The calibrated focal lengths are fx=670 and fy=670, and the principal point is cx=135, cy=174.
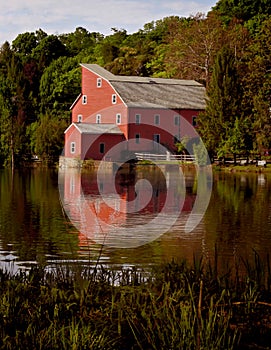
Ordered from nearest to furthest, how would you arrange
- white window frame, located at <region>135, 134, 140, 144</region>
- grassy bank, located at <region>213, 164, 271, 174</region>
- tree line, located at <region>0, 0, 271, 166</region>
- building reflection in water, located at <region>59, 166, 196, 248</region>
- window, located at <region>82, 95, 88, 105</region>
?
building reflection in water, located at <region>59, 166, 196, 248</region>, grassy bank, located at <region>213, 164, 271, 174</region>, tree line, located at <region>0, 0, 271, 166</region>, white window frame, located at <region>135, 134, 140, 144</region>, window, located at <region>82, 95, 88, 105</region>

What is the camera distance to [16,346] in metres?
Result: 5.78

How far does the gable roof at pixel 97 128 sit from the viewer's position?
5828 centimetres

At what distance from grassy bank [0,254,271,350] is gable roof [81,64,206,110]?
5210 centimetres

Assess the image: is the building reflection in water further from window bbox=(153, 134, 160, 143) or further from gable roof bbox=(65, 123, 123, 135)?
window bbox=(153, 134, 160, 143)

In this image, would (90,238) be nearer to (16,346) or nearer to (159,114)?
(16,346)

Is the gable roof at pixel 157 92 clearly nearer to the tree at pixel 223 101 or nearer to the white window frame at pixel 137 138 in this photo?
the white window frame at pixel 137 138

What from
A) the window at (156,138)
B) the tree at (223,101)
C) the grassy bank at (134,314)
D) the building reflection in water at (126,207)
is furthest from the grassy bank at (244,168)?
the grassy bank at (134,314)

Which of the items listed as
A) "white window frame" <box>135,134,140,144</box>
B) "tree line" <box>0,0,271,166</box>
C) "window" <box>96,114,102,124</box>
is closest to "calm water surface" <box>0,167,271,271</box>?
"tree line" <box>0,0,271,166</box>

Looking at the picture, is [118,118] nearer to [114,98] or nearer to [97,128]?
[114,98]

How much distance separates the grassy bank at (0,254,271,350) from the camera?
5.77 metres

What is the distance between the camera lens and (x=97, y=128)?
195 feet

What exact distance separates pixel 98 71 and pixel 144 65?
16.5 m

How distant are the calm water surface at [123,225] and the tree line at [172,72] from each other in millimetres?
19401

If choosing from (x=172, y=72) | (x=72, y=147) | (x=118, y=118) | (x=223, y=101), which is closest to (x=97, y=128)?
(x=118, y=118)
